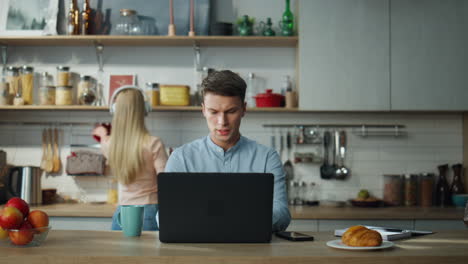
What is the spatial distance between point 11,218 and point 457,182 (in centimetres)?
354

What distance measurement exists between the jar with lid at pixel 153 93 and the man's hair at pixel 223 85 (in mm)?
2012

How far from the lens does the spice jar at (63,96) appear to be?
4352mm

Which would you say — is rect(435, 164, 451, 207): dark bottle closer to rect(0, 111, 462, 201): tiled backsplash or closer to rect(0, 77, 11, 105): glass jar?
rect(0, 111, 462, 201): tiled backsplash

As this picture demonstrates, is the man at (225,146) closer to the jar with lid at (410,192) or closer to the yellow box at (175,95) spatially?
the yellow box at (175,95)

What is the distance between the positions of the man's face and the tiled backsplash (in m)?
2.09

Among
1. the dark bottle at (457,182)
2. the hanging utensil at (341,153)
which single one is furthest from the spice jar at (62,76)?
the dark bottle at (457,182)

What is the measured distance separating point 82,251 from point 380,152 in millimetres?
3209

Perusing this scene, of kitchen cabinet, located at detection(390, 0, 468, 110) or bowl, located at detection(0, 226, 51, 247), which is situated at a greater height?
kitchen cabinet, located at detection(390, 0, 468, 110)

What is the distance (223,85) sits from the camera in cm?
234

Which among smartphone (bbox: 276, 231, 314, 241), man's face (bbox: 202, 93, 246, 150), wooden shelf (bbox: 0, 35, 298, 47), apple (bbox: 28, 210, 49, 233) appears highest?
wooden shelf (bbox: 0, 35, 298, 47)

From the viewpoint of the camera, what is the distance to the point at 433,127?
14.9 ft

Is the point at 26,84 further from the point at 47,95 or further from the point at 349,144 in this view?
the point at 349,144

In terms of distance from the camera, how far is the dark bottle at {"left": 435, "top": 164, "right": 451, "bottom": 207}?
4.38 meters

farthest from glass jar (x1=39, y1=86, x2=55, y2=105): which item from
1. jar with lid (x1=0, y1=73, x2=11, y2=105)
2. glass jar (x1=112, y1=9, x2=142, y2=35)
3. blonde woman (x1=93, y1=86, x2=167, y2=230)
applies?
blonde woman (x1=93, y1=86, x2=167, y2=230)
